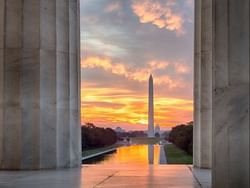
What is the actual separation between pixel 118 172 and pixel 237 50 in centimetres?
854

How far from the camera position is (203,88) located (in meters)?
20.5

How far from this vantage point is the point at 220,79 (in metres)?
11.3

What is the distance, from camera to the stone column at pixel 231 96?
10.4 m

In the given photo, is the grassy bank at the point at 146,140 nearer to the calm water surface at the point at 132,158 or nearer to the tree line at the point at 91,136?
the tree line at the point at 91,136

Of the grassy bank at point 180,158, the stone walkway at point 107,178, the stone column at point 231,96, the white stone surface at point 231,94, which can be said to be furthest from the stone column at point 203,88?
the grassy bank at point 180,158

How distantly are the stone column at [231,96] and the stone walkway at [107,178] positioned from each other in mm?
3128

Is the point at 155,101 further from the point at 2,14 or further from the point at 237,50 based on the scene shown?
the point at 237,50

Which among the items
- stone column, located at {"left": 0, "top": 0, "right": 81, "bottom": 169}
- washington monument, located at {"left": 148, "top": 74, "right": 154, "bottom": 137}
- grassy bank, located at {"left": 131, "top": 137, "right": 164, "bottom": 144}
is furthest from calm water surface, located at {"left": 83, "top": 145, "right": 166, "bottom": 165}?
grassy bank, located at {"left": 131, "top": 137, "right": 164, "bottom": 144}

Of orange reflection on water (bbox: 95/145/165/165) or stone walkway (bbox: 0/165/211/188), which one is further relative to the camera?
orange reflection on water (bbox: 95/145/165/165)

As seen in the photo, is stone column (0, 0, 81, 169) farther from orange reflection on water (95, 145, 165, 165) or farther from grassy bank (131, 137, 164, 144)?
grassy bank (131, 137, 164, 144)

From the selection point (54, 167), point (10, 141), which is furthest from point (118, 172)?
point (10, 141)

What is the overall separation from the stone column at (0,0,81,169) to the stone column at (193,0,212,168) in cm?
551

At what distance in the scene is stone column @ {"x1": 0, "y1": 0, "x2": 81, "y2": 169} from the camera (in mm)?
19328

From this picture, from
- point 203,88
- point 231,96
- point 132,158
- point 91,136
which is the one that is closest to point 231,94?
point 231,96
